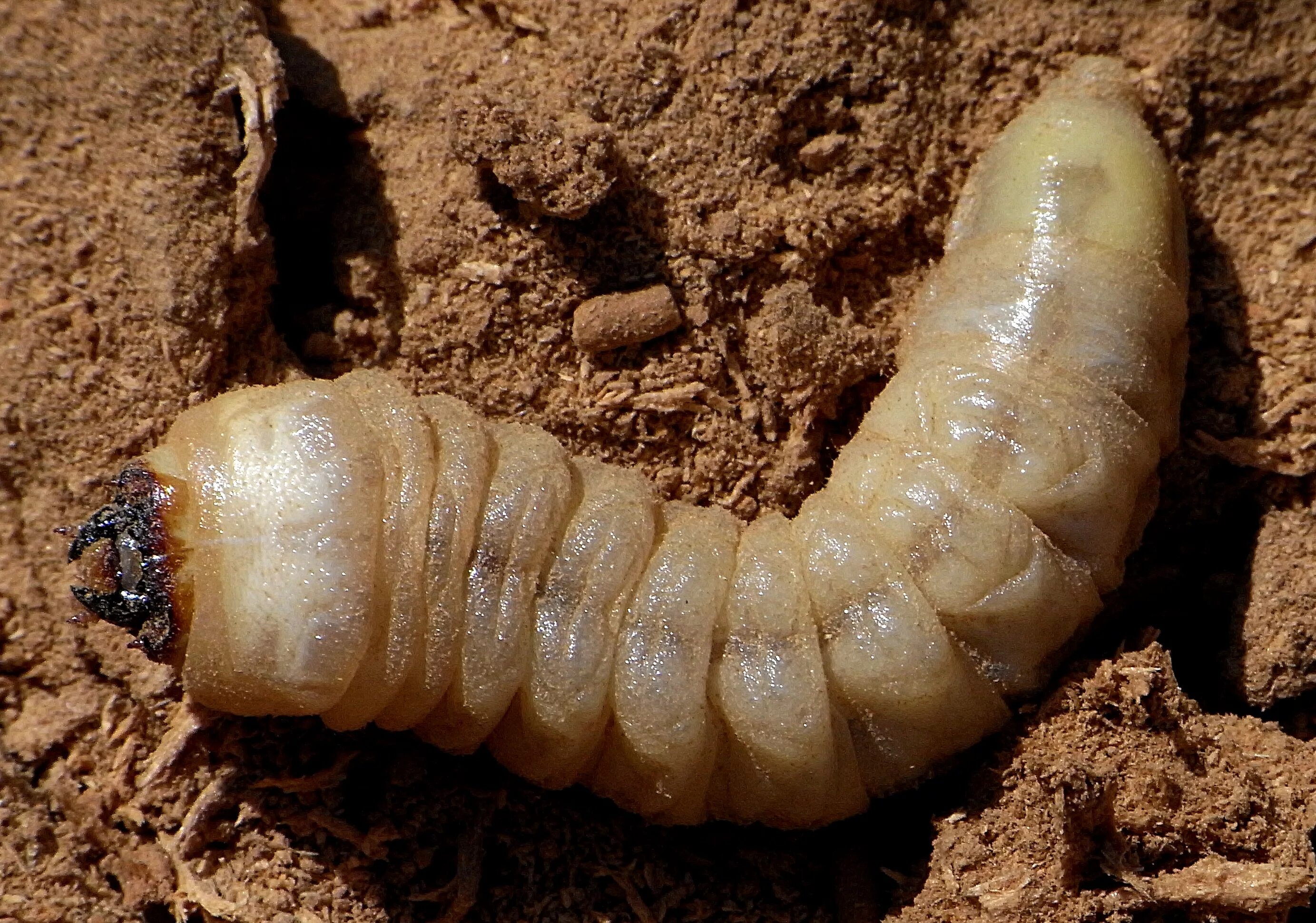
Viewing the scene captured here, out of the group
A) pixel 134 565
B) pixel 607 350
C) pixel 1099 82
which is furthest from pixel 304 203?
pixel 1099 82

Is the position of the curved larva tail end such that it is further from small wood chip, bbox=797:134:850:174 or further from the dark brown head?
the dark brown head

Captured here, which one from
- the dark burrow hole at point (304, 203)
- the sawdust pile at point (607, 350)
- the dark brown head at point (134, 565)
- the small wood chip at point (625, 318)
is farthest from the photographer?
the dark burrow hole at point (304, 203)

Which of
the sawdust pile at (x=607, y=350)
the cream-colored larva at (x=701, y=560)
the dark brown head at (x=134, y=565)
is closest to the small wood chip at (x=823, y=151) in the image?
the sawdust pile at (x=607, y=350)

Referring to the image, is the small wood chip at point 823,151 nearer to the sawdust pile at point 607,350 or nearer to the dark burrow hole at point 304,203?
the sawdust pile at point 607,350

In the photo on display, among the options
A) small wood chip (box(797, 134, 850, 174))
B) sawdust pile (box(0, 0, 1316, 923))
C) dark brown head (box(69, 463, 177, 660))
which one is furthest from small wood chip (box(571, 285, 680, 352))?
dark brown head (box(69, 463, 177, 660))

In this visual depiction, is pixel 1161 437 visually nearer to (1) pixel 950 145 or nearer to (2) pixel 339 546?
(1) pixel 950 145
